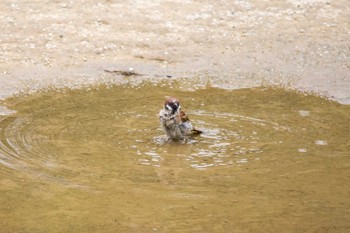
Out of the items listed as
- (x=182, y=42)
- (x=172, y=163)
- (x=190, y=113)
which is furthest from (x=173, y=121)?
(x=182, y=42)

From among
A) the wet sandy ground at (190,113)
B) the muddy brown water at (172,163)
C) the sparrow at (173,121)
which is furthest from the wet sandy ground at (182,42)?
the sparrow at (173,121)

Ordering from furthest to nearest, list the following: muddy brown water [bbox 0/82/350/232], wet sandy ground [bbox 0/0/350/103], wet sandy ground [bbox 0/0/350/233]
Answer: wet sandy ground [bbox 0/0/350/103], wet sandy ground [bbox 0/0/350/233], muddy brown water [bbox 0/82/350/232]

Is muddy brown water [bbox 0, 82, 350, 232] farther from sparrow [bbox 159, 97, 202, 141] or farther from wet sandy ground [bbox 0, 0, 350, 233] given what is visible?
sparrow [bbox 159, 97, 202, 141]

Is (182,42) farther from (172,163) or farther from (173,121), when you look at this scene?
(172,163)

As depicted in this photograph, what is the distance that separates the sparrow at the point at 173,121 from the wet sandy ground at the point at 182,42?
89.7 inches

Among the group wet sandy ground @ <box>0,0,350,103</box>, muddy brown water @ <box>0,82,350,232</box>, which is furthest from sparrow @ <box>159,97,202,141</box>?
wet sandy ground @ <box>0,0,350,103</box>

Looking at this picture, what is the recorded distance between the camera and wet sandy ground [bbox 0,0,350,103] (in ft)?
33.3

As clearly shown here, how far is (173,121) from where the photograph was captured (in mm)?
7598

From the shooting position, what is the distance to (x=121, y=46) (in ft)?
36.0

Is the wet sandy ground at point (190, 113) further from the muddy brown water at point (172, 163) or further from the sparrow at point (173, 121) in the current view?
the sparrow at point (173, 121)

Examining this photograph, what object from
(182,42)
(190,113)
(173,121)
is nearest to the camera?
(173,121)

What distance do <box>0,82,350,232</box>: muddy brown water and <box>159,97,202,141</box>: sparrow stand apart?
123 mm

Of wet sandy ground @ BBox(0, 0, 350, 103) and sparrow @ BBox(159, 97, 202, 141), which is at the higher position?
wet sandy ground @ BBox(0, 0, 350, 103)

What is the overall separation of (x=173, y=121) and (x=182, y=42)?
3762 mm
